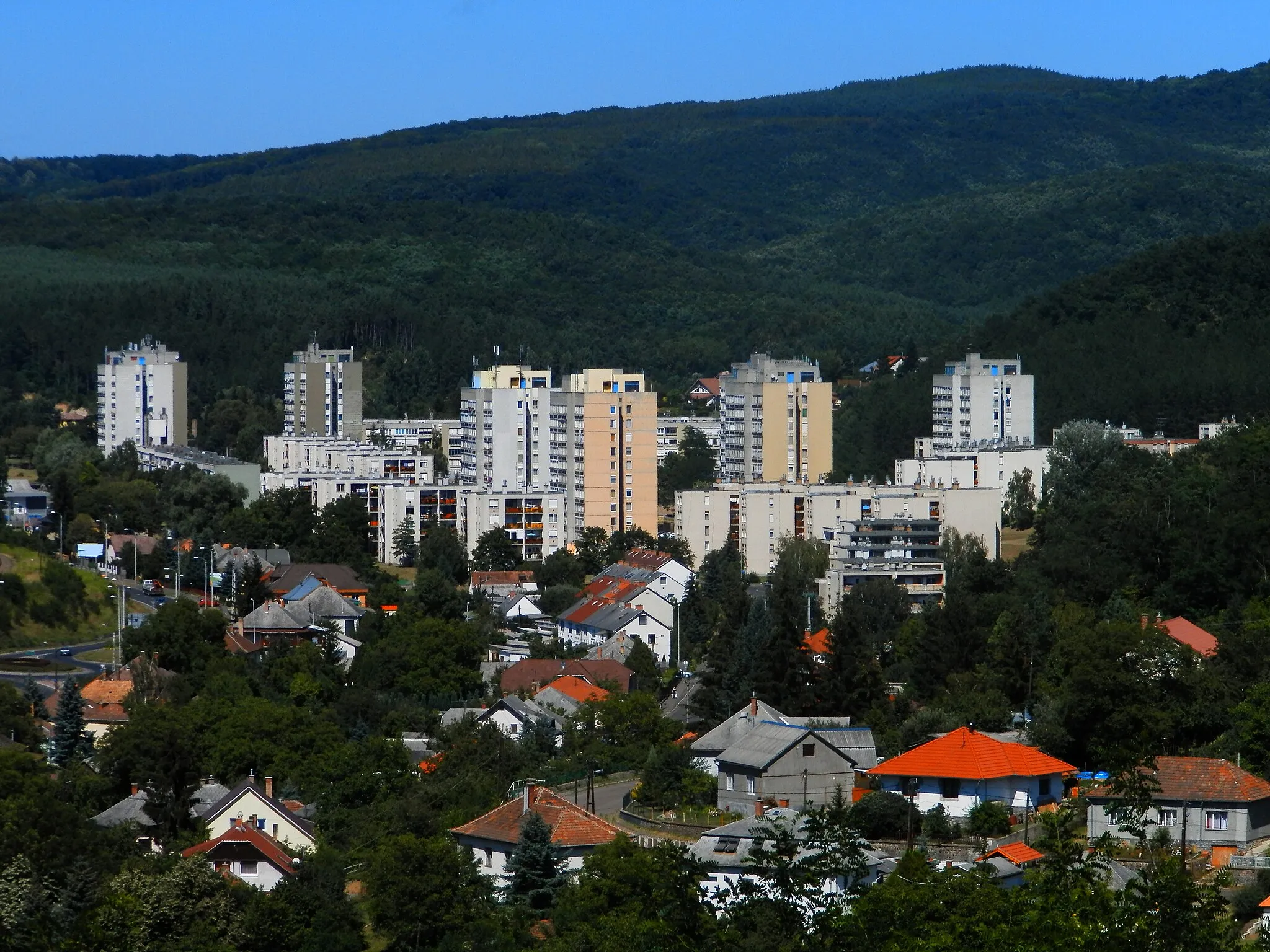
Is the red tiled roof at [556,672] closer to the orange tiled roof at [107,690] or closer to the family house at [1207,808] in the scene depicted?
the orange tiled roof at [107,690]

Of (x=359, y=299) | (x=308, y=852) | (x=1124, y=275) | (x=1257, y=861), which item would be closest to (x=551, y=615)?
(x=308, y=852)

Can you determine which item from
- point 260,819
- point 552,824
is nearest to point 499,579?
point 260,819

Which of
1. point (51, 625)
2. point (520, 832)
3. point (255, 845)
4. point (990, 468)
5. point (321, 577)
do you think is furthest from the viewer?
point (990, 468)

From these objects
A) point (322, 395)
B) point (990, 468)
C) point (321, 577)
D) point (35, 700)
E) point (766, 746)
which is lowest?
point (35, 700)

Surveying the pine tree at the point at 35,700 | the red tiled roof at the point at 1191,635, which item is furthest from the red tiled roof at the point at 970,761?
the pine tree at the point at 35,700

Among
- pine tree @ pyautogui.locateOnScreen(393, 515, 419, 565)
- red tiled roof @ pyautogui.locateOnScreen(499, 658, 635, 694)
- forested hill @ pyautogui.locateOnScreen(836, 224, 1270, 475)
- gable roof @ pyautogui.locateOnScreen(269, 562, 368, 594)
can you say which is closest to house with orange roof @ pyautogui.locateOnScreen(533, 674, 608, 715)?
red tiled roof @ pyautogui.locateOnScreen(499, 658, 635, 694)

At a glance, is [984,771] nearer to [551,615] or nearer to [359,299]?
[551,615]

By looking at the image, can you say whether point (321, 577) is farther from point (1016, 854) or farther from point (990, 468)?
point (1016, 854)
